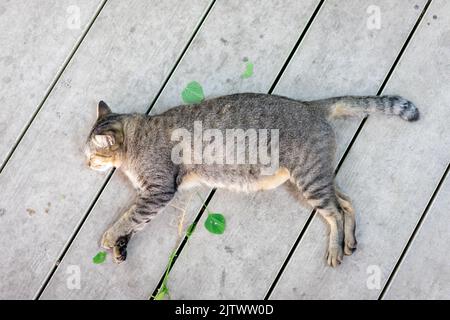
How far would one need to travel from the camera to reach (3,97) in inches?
92.1

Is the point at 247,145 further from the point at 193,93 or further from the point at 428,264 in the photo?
the point at 428,264

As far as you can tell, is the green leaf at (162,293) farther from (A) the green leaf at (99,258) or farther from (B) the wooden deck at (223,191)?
(A) the green leaf at (99,258)

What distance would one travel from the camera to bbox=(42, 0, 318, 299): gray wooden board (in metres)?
2.25

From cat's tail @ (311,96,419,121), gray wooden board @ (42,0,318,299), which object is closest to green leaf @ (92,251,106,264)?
gray wooden board @ (42,0,318,299)

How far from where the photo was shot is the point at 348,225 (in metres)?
2.21

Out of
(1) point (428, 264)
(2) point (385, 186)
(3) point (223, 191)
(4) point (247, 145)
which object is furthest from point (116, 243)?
(1) point (428, 264)

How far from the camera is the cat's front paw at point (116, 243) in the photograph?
7.21ft

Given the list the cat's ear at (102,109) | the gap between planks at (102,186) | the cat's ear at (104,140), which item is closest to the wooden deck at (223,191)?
the gap between planks at (102,186)

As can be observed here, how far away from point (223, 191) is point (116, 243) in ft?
1.88

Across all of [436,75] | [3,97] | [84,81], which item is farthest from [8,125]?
[436,75]

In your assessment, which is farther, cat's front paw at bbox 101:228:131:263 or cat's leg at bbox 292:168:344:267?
cat's front paw at bbox 101:228:131:263

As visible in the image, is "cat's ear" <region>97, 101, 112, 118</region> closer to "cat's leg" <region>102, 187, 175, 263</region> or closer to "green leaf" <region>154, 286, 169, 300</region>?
"cat's leg" <region>102, 187, 175, 263</region>

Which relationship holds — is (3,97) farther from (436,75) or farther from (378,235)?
(436,75)
